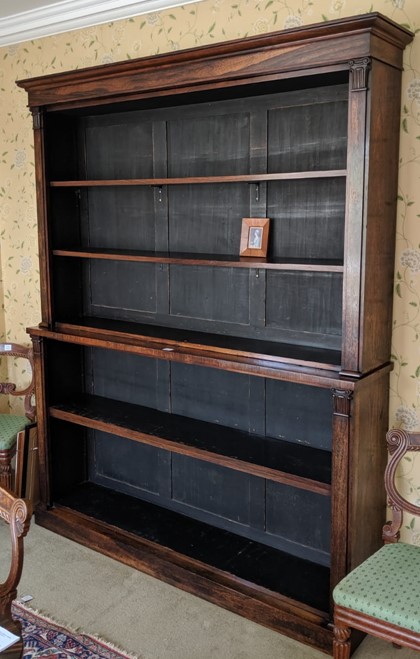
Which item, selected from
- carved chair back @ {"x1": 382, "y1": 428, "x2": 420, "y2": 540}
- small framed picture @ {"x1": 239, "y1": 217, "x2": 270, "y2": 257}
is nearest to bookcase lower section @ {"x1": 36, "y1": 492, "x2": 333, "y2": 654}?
carved chair back @ {"x1": 382, "y1": 428, "x2": 420, "y2": 540}

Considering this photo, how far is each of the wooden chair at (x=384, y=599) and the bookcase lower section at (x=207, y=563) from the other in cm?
41

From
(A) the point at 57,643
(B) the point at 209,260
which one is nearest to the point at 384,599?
(A) the point at 57,643

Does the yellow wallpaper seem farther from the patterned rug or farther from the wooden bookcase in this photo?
the patterned rug

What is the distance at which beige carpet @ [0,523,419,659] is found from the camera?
2.43 metres

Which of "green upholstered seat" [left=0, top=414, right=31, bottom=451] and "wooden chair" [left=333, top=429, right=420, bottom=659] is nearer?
"wooden chair" [left=333, top=429, right=420, bottom=659]

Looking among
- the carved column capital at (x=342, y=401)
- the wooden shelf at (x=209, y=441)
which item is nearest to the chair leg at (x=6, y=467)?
the wooden shelf at (x=209, y=441)

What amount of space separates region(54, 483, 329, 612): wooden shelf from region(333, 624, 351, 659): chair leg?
0.40 m

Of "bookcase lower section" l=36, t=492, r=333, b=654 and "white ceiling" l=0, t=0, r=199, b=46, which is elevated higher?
"white ceiling" l=0, t=0, r=199, b=46

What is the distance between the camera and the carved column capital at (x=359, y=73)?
83.1 inches

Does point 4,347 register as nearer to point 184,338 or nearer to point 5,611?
point 184,338

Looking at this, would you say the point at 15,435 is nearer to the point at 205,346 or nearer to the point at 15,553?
the point at 205,346

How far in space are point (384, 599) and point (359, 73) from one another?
1.59 metres

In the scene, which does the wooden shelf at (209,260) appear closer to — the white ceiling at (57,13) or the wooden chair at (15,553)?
the white ceiling at (57,13)

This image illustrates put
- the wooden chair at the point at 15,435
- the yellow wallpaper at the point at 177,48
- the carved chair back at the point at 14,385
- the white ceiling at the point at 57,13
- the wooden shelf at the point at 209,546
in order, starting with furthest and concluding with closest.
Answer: the carved chair back at the point at 14,385
the wooden chair at the point at 15,435
the white ceiling at the point at 57,13
the wooden shelf at the point at 209,546
the yellow wallpaper at the point at 177,48
